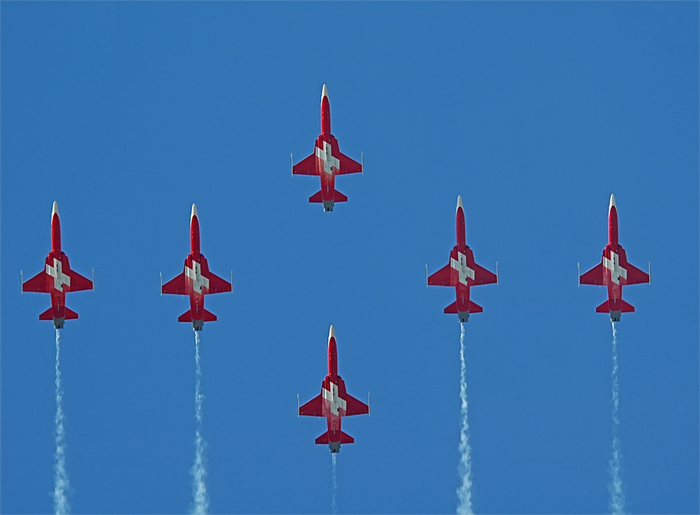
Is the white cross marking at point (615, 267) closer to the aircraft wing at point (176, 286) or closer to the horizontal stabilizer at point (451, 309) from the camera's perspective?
the horizontal stabilizer at point (451, 309)

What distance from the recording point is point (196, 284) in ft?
572

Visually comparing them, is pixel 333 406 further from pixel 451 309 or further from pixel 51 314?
pixel 51 314

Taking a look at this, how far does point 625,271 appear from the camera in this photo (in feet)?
574

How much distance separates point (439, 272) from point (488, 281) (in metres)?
2.84

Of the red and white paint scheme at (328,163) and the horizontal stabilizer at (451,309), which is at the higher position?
the red and white paint scheme at (328,163)

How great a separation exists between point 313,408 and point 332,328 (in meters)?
5.01

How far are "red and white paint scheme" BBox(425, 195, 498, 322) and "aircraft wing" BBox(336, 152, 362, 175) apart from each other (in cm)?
799

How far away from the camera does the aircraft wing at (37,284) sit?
176 meters

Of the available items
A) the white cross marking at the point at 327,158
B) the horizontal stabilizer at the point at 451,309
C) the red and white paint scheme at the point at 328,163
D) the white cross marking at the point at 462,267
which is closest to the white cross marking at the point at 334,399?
the horizontal stabilizer at the point at 451,309

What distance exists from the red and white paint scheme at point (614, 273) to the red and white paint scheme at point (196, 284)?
69.1ft

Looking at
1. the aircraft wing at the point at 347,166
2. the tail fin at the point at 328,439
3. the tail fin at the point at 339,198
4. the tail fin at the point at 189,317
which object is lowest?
the tail fin at the point at 328,439

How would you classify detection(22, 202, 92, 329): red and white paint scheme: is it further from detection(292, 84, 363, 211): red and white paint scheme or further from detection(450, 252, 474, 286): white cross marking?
detection(450, 252, 474, 286): white cross marking

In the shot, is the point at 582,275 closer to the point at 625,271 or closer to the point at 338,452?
the point at 625,271

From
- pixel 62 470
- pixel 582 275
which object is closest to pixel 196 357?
pixel 62 470
